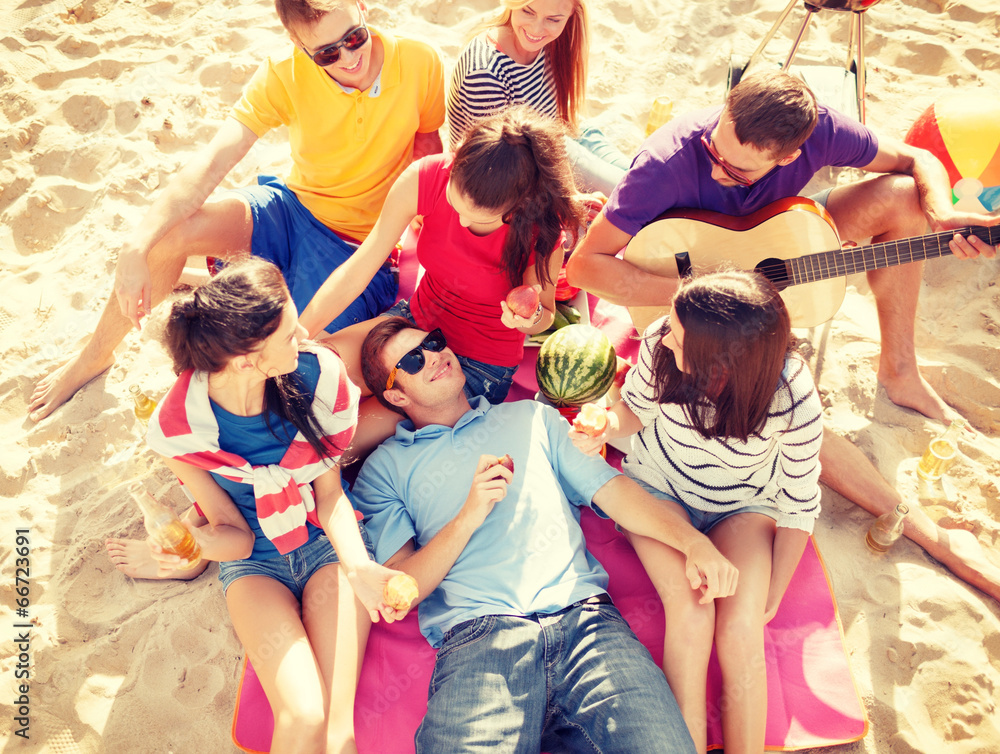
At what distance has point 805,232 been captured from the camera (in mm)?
3445

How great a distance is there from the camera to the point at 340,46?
3070 millimetres

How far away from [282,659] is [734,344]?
2207 mm

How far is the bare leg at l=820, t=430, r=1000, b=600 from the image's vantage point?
3221mm

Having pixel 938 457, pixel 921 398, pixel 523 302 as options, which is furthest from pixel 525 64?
pixel 938 457

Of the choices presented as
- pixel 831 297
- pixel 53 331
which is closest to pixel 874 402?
pixel 831 297

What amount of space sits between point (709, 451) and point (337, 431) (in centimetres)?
167

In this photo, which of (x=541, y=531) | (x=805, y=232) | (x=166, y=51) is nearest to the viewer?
(x=541, y=531)

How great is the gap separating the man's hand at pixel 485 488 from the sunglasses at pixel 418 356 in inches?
25.2

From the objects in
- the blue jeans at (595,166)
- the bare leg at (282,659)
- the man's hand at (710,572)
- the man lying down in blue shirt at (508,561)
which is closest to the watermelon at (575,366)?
the man lying down in blue shirt at (508,561)

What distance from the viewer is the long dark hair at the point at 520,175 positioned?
9.21ft

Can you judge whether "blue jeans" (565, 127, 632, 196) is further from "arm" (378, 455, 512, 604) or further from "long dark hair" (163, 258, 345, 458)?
"long dark hair" (163, 258, 345, 458)

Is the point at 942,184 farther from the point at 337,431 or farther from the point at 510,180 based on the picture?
the point at 337,431

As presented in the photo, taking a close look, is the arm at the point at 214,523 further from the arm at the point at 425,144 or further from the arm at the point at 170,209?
the arm at the point at 425,144

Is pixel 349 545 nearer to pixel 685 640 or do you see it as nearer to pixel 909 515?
pixel 685 640
